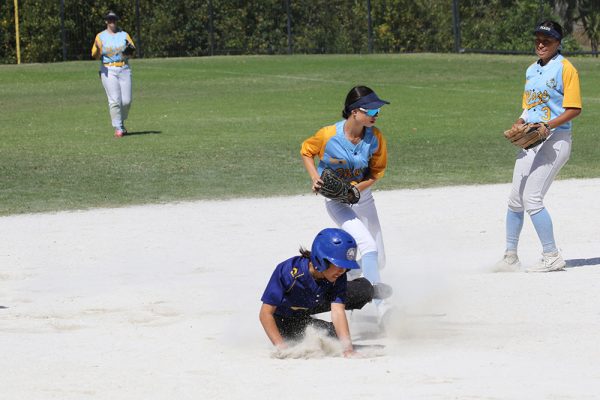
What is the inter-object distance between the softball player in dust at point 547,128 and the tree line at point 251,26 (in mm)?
28661

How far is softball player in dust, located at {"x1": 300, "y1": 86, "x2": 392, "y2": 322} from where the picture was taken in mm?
8195

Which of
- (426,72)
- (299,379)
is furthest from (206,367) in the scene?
(426,72)

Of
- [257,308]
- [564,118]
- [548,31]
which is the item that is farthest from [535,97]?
[257,308]

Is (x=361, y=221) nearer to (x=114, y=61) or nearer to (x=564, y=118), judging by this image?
(x=564, y=118)

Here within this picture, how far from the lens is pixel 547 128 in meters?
9.57

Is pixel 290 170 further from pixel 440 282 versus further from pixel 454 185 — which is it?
pixel 440 282

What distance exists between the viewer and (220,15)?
40938 millimetres

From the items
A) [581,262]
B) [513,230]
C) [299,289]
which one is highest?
[299,289]

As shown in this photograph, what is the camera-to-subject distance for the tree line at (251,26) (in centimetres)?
3906

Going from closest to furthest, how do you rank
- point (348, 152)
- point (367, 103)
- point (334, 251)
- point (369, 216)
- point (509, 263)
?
point (334, 251)
point (367, 103)
point (348, 152)
point (369, 216)
point (509, 263)

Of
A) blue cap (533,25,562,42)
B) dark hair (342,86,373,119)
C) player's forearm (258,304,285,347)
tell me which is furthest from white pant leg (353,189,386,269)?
blue cap (533,25,562,42)

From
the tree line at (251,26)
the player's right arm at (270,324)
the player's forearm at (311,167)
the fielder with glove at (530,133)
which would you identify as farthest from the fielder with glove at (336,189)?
the tree line at (251,26)

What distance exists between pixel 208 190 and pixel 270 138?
5.40 m

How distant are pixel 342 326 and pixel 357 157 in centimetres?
152
